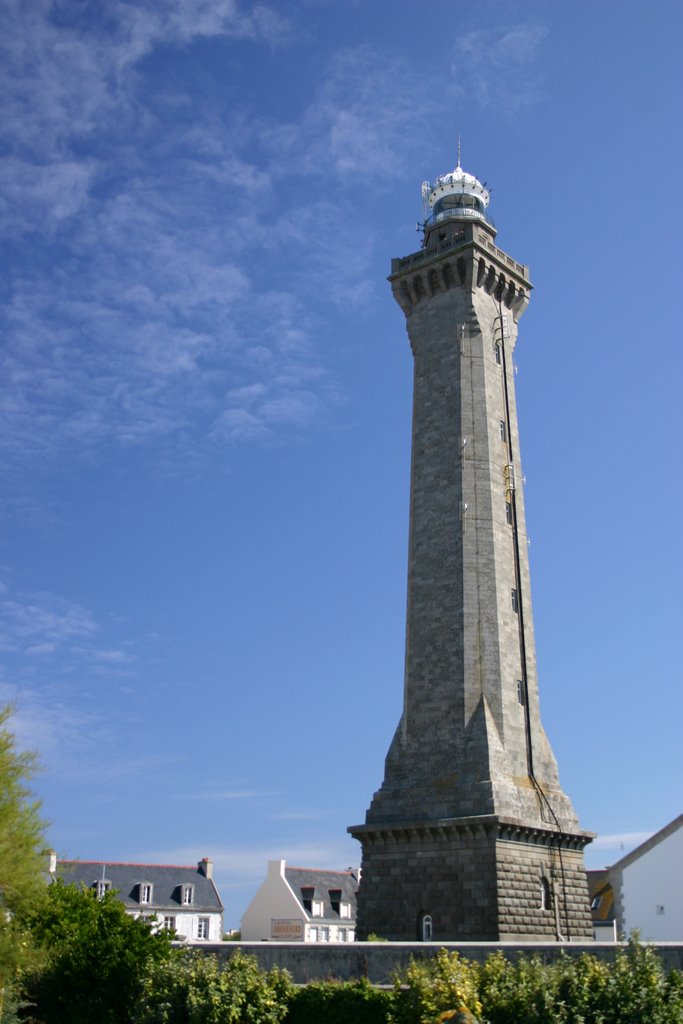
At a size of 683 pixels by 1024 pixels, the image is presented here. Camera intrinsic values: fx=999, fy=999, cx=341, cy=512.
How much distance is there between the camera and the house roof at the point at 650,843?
40.7m

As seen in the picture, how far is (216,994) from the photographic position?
18938 mm

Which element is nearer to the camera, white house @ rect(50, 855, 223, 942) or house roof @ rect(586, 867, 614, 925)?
house roof @ rect(586, 867, 614, 925)

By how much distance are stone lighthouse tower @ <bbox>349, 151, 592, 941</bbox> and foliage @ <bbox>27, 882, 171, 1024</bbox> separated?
1094cm

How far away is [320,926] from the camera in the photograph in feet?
193

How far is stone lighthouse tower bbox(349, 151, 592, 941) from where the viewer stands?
31.2 meters

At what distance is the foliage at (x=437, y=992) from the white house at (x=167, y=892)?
42.3 meters

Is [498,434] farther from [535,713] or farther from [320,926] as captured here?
[320,926]

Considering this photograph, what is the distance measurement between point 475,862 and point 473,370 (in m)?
18.0

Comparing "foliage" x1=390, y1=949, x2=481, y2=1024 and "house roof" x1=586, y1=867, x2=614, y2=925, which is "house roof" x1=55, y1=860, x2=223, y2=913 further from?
"foliage" x1=390, y1=949, x2=481, y2=1024

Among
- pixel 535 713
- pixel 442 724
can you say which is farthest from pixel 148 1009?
pixel 535 713

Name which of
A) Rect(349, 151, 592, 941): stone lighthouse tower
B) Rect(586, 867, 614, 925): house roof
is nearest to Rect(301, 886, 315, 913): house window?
Rect(586, 867, 614, 925): house roof

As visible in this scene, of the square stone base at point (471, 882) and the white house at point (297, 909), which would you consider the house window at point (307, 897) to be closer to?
the white house at point (297, 909)

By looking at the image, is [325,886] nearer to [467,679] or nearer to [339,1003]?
[467,679]

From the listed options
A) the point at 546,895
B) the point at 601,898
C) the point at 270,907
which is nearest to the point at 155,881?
the point at 270,907
